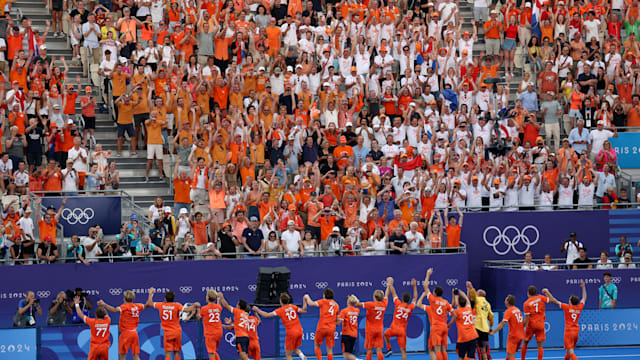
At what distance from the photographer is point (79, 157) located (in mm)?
29359

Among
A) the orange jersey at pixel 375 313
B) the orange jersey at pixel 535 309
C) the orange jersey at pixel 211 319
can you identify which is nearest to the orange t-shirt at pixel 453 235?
the orange jersey at pixel 535 309

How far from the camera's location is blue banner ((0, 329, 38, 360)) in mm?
25516

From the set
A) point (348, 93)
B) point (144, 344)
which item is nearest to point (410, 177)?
point (348, 93)

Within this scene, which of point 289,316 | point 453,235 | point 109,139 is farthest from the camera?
point 109,139

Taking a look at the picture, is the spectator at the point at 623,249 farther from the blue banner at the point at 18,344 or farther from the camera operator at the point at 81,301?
the blue banner at the point at 18,344

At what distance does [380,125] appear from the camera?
31.9 metres

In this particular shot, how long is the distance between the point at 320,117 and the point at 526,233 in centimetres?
686

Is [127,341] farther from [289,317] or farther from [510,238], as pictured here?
[510,238]

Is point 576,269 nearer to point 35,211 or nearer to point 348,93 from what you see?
point 348,93

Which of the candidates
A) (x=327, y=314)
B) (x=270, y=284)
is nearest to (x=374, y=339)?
(x=327, y=314)

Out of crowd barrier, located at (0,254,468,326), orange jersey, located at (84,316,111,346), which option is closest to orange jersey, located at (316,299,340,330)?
crowd barrier, located at (0,254,468,326)

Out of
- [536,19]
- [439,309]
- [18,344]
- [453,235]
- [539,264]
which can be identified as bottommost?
[18,344]

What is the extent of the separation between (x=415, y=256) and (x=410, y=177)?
250 centimetres

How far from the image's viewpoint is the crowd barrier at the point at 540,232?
30641 mm
